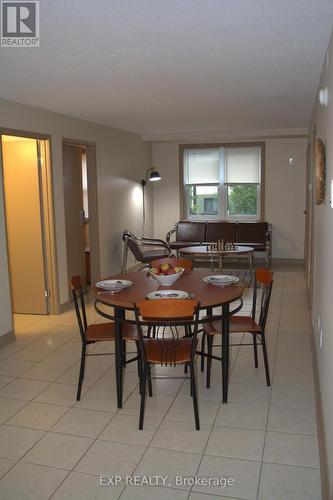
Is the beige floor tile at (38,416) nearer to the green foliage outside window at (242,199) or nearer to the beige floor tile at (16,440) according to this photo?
the beige floor tile at (16,440)

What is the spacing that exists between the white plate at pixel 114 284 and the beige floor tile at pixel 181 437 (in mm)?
955

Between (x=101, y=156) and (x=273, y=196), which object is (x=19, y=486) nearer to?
(x=101, y=156)

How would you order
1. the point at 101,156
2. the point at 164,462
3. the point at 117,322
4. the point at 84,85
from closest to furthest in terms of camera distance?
the point at 164,462 → the point at 117,322 → the point at 84,85 → the point at 101,156

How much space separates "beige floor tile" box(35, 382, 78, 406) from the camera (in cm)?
332

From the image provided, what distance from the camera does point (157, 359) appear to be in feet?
9.58

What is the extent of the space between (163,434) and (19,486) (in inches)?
34.4

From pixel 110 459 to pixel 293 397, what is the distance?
1.39 meters

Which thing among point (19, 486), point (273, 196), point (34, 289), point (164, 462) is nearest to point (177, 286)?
point (164, 462)

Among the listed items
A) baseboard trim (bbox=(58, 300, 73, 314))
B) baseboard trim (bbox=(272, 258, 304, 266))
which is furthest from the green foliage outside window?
baseboard trim (bbox=(58, 300, 73, 314))

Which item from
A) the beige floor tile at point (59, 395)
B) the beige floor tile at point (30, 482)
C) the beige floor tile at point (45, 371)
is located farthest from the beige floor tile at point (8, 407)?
the beige floor tile at point (30, 482)

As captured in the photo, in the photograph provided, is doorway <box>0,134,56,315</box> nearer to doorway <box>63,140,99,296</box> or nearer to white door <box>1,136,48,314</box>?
white door <box>1,136,48,314</box>

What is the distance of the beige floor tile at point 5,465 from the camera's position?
2.52 metres

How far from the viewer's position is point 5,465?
8.46ft

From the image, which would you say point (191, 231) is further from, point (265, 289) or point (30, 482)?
point (30, 482)
